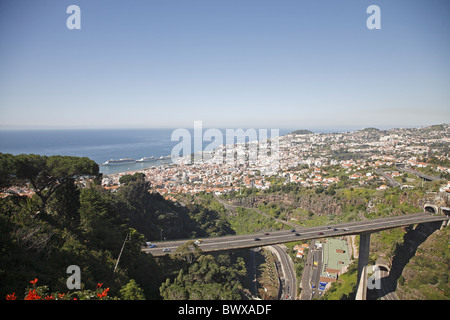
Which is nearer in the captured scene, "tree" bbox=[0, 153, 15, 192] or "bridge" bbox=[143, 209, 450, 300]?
"tree" bbox=[0, 153, 15, 192]

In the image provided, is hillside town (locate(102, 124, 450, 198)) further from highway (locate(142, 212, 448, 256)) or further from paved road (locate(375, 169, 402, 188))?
highway (locate(142, 212, 448, 256))

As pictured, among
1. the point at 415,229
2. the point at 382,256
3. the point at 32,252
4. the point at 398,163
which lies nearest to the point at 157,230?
the point at 32,252

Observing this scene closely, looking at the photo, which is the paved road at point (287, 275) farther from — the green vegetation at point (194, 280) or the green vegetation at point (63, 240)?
the green vegetation at point (63, 240)

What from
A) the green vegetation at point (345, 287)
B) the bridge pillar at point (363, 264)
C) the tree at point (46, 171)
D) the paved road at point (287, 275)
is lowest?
the paved road at point (287, 275)

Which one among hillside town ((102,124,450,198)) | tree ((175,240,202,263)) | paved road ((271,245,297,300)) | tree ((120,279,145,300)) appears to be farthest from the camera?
hillside town ((102,124,450,198))

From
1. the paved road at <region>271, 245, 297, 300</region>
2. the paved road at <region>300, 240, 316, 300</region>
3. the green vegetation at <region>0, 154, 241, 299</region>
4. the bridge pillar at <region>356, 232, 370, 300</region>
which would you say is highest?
the green vegetation at <region>0, 154, 241, 299</region>

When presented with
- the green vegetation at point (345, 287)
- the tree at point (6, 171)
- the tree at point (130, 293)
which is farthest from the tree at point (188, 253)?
the green vegetation at point (345, 287)

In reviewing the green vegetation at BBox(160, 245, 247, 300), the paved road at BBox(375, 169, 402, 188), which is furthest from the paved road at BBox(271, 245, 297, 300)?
the paved road at BBox(375, 169, 402, 188)

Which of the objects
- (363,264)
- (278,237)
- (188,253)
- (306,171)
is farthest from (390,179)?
(188,253)

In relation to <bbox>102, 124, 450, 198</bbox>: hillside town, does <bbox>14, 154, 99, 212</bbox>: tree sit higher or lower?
higher
